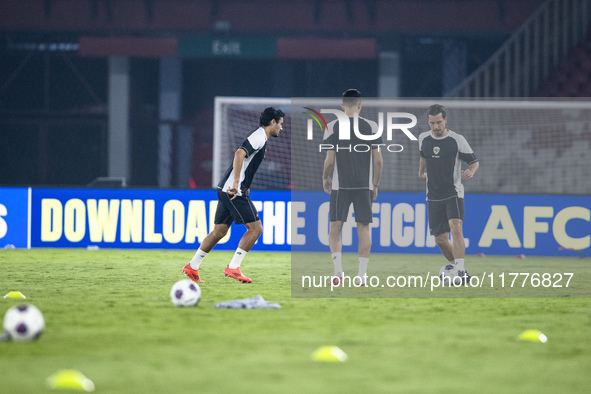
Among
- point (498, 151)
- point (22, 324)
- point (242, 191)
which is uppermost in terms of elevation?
point (498, 151)

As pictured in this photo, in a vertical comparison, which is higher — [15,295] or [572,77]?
[572,77]

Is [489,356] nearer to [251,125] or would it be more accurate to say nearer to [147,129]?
[251,125]

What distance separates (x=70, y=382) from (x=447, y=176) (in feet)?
18.1

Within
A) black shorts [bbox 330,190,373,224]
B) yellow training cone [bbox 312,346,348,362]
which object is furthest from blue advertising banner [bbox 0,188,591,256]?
yellow training cone [bbox 312,346,348,362]

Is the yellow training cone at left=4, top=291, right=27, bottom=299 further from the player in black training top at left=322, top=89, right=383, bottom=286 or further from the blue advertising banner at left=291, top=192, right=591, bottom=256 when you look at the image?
the blue advertising banner at left=291, top=192, right=591, bottom=256

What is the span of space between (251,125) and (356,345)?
37.6 ft

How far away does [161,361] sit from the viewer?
4.66m

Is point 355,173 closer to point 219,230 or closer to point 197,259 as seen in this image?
point 219,230

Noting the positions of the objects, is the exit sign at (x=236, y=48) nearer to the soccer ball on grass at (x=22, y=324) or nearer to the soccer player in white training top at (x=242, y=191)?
the soccer player in white training top at (x=242, y=191)

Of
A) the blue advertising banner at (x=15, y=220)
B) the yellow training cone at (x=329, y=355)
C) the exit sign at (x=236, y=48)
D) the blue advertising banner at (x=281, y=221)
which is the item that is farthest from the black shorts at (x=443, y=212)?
the exit sign at (x=236, y=48)

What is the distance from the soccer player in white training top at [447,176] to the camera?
340 inches

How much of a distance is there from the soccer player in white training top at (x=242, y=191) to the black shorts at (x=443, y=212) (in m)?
1.79

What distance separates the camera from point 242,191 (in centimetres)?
870

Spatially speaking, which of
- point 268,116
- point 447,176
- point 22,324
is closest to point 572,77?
point 447,176
